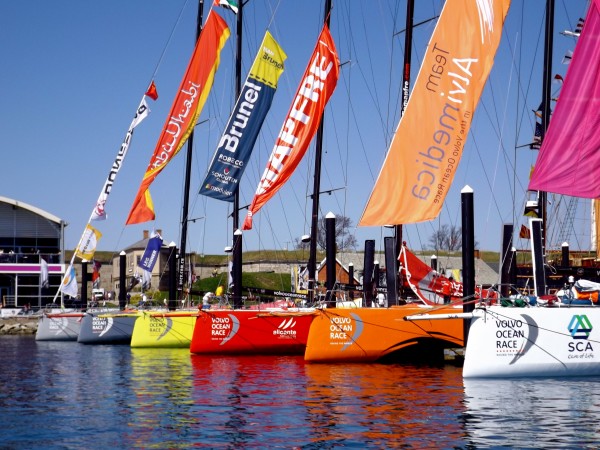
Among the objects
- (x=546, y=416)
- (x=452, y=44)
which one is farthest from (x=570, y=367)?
(x=452, y=44)

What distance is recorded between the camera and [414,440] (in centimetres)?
1416

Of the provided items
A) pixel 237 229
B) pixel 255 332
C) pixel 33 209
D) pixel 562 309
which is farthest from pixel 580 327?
pixel 33 209

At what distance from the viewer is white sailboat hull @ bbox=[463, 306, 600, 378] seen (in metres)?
20.9

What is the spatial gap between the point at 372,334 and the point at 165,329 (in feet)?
40.4

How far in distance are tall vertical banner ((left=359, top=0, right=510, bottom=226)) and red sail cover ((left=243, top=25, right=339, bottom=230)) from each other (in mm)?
7223

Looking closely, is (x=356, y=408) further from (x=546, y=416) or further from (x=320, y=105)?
(x=320, y=105)

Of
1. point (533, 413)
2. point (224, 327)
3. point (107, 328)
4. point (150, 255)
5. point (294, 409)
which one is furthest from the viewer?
point (107, 328)

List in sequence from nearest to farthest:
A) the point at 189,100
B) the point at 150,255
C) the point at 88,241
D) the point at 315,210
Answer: the point at 315,210, the point at 189,100, the point at 150,255, the point at 88,241

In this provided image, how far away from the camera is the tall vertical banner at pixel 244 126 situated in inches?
1336

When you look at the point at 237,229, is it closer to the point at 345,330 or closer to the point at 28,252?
the point at 345,330

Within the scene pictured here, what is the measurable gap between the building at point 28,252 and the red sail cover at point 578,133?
56.3 meters

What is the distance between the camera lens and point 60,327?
156 feet

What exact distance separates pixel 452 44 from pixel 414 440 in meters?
12.5

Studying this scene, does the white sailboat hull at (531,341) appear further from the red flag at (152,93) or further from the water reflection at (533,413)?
the red flag at (152,93)
